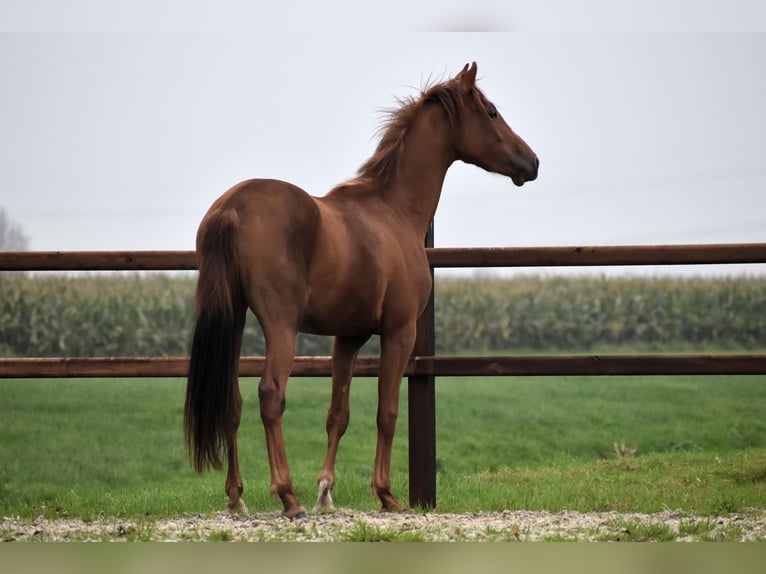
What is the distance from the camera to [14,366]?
6.01 metres

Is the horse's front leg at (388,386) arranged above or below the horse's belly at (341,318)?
below

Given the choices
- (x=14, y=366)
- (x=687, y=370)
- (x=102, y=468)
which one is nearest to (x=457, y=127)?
(x=687, y=370)

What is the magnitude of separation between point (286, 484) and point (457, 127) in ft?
7.83

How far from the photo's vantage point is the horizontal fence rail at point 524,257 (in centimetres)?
607

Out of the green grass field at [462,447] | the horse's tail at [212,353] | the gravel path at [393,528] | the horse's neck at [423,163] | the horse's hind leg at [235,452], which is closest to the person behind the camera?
the gravel path at [393,528]

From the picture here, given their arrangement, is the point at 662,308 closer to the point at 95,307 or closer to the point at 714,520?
the point at 95,307

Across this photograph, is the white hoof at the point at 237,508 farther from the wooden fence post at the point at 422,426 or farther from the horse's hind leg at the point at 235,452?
the wooden fence post at the point at 422,426

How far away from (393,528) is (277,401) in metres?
0.86

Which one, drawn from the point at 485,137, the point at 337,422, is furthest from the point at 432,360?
the point at 485,137

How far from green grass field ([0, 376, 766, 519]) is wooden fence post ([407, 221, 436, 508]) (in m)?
0.24

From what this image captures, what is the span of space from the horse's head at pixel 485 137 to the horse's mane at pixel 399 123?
26 millimetres

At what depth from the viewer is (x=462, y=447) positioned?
1145cm

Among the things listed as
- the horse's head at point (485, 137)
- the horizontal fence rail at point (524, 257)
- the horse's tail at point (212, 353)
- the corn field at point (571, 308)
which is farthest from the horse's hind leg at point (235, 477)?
the corn field at point (571, 308)

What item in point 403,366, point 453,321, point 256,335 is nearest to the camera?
point 403,366
